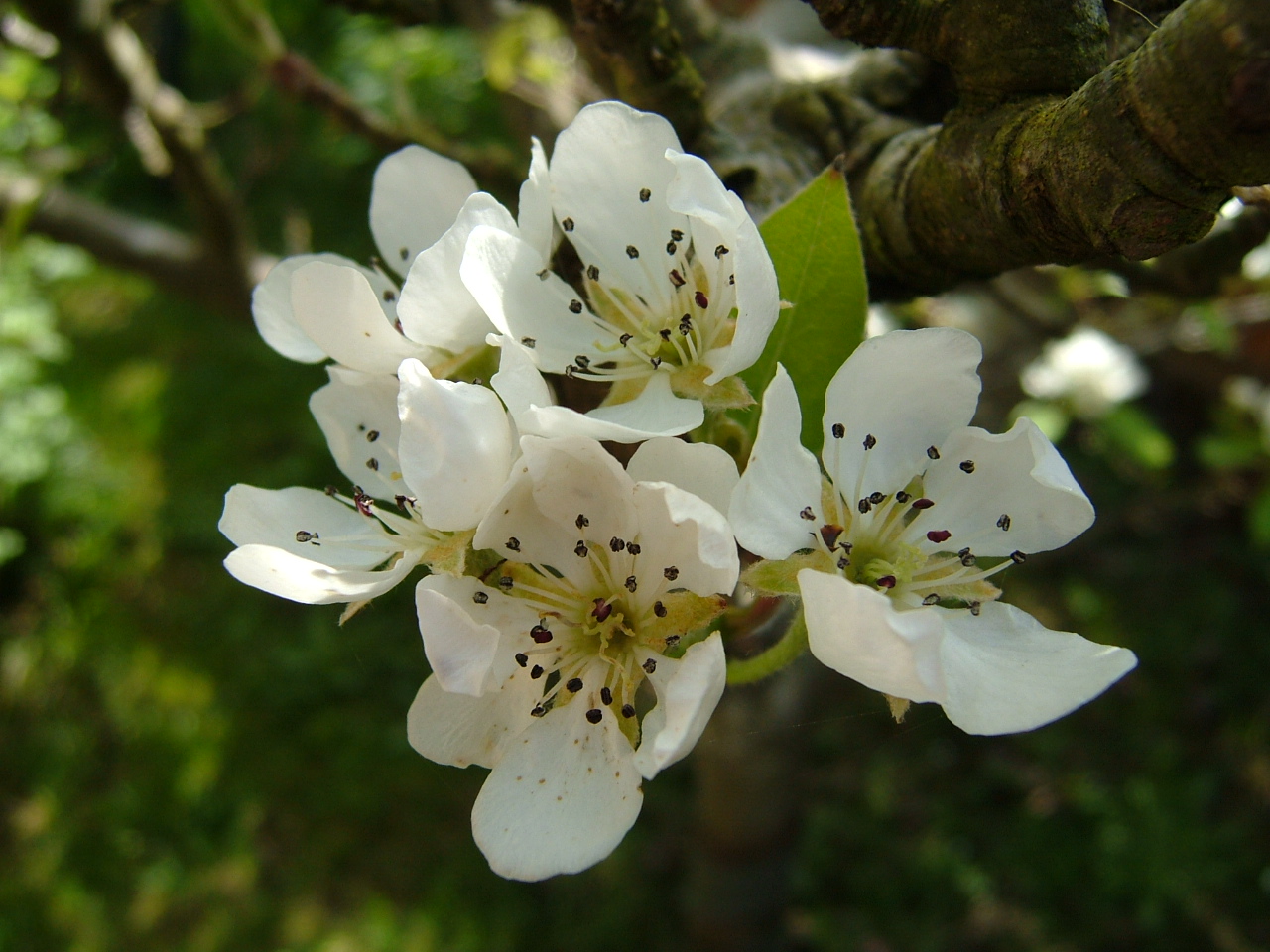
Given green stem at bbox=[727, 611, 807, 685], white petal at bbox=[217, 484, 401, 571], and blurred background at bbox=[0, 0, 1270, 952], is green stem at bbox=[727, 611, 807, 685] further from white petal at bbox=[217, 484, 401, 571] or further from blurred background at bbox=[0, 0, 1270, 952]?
blurred background at bbox=[0, 0, 1270, 952]

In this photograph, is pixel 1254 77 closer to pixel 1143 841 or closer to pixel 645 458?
pixel 645 458

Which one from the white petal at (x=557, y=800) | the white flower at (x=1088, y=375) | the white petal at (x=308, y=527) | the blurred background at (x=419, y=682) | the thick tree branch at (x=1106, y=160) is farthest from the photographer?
the white flower at (x=1088, y=375)

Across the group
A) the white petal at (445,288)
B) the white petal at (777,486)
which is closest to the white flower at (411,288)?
the white petal at (445,288)

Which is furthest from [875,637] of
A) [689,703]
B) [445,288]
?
[445,288]

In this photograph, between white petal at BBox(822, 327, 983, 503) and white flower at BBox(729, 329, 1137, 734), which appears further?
white petal at BBox(822, 327, 983, 503)

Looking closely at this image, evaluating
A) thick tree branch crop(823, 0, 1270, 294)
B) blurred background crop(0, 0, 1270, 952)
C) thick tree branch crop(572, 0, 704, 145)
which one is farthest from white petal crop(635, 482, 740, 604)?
blurred background crop(0, 0, 1270, 952)

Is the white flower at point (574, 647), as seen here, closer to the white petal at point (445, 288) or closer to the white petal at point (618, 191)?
the white petal at point (445, 288)
